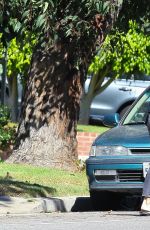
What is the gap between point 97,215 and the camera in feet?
35.1

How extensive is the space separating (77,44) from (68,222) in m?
4.80

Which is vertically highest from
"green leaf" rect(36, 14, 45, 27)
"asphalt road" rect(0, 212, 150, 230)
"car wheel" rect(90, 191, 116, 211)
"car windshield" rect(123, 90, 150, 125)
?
"green leaf" rect(36, 14, 45, 27)

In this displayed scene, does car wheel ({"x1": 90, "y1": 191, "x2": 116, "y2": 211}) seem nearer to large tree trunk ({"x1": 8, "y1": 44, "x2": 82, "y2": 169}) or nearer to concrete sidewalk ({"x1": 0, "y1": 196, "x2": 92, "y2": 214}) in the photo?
concrete sidewalk ({"x1": 0, "y1": 196, "x2": 92, "y2": 214})

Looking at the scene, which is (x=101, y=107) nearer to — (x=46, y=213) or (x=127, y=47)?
(x=127, y=47)

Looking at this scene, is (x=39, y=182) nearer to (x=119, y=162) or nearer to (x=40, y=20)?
(x=40, y=20)

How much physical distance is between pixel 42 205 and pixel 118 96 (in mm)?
15239

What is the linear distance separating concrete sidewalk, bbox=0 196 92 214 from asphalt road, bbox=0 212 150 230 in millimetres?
220

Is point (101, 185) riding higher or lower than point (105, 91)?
higher

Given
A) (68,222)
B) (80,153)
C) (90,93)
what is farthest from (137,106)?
(90,93)

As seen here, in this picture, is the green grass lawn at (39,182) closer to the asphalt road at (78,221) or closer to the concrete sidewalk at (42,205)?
the concrete sidewalk at (42,205)

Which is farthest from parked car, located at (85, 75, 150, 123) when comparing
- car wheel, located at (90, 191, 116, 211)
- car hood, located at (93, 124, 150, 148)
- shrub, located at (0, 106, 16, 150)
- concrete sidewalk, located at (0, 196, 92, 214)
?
car hood, located at (93, 124, 150, 148)

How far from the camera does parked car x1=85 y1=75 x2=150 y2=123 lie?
1029 inches

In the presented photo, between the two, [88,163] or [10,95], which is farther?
[10,95]

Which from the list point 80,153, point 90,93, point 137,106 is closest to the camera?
point 137,106
